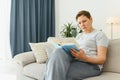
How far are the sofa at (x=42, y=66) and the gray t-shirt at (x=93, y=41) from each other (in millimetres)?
173

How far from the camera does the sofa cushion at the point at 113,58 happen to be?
2.27 meters

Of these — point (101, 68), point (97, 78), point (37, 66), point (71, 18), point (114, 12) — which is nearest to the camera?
point (97, 78)

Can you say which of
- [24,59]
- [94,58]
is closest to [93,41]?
[94,58]

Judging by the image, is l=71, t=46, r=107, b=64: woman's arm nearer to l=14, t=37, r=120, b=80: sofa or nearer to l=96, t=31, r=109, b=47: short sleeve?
l=96, t=31, r=109, b=47: short sleeve

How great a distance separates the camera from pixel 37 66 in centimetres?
267

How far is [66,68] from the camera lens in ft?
6.57

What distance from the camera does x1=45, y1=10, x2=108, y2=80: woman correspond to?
77.9 inches

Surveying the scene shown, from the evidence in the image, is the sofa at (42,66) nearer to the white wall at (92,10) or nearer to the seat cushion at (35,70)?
the seat cushion at (35,70)

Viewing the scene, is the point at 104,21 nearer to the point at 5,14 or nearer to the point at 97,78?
the point at 5,14

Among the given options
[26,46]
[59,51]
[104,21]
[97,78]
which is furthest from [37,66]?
[104,21]

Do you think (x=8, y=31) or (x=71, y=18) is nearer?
(x=8, y=31)

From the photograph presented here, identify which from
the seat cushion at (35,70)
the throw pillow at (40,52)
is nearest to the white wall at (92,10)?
the throw pillow at (40,52)

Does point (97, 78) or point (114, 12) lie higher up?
point (114, 12)

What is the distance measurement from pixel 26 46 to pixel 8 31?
0.47 meters
